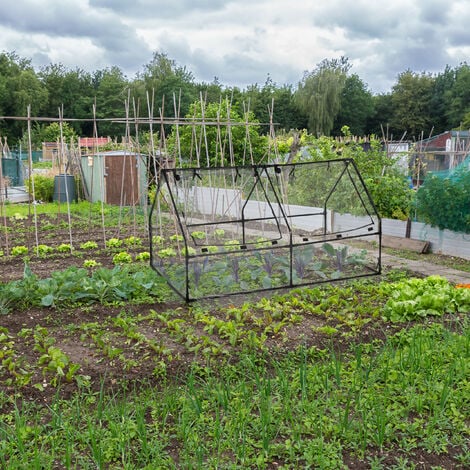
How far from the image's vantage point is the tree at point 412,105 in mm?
45406

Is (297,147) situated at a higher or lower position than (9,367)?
higher

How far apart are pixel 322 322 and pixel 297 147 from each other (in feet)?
26.2

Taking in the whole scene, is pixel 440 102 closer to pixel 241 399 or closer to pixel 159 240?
pixel 159 240

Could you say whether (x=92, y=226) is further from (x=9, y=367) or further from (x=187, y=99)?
(x=187, y=99)

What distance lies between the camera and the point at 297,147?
12266 millimetres

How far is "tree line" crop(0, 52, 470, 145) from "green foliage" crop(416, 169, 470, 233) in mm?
32245

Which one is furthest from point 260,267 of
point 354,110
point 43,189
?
point 354,110

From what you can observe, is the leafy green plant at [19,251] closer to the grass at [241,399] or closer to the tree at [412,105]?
the grass at [241,399]

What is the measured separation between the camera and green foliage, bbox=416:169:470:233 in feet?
23.8

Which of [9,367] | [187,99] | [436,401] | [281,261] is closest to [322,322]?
[281,261]

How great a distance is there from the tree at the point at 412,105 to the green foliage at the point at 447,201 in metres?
39.8

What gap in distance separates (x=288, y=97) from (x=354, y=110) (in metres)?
5.87

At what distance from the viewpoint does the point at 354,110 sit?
4662 cm

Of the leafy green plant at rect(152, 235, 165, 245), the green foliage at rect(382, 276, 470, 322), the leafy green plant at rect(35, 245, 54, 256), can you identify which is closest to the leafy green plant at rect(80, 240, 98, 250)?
the leafy green plant at rect(35, 245, 54, 256)
